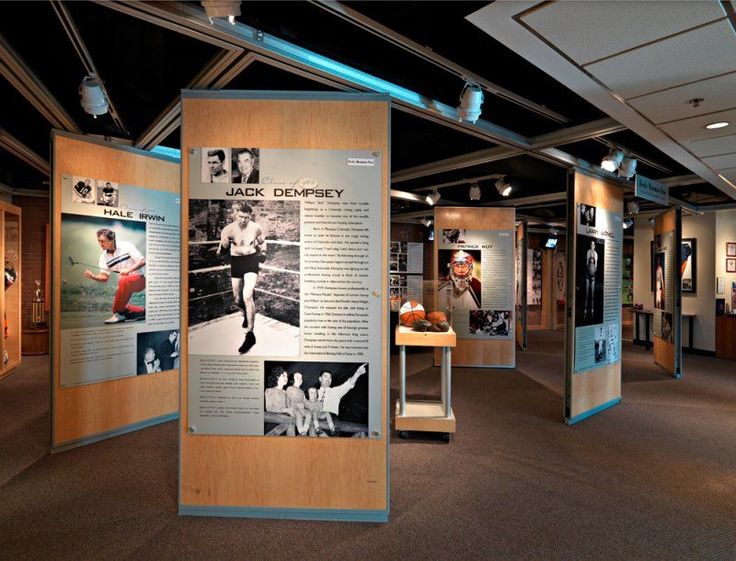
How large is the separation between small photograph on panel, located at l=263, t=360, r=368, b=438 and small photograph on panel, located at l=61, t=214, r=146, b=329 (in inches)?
89.2

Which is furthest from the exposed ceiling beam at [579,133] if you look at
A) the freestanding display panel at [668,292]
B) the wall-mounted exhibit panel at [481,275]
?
the freestanding display panel at [668,292]

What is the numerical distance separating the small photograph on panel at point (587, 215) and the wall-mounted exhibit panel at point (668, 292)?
302 cm

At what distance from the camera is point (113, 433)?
13.8 ft

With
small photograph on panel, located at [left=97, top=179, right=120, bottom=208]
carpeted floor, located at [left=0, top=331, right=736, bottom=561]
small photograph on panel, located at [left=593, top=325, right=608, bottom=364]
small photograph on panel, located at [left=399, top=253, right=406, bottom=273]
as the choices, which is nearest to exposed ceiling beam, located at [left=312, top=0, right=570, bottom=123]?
small photograph on panel, located at [left=593, top=325, right=608, bottom=364]

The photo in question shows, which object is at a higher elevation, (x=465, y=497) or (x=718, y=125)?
(x=718, y=125)

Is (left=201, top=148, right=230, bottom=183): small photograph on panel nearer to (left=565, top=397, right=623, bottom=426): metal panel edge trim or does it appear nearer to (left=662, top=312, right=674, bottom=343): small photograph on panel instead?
(left=565, top=397, right=623, bottom=426): metal panel edge trim

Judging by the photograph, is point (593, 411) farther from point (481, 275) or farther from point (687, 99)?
point (687, 99)

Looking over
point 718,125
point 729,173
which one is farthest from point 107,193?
point 729,173

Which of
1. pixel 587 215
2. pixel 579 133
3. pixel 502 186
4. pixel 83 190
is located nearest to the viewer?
pixel 83 190

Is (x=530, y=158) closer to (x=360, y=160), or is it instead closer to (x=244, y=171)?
(x=360, y=160)

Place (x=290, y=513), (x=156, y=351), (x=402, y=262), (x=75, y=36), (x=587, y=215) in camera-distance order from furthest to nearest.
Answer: (x=402, y=262), (x=587, y=215), (x=156, y=351), (x=75, y=36), (x=290, y=513)

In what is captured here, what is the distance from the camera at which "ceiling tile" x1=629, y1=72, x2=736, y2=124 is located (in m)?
2.92

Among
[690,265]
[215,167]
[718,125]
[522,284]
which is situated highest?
[718,125]

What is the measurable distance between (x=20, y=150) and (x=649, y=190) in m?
7.56
